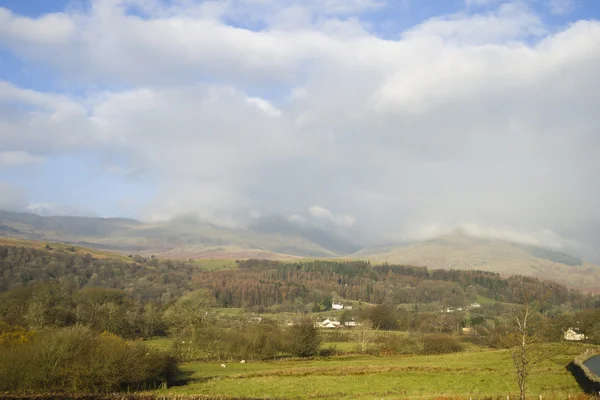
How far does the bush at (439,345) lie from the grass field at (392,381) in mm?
22360

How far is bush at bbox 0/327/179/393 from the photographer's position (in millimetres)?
39750

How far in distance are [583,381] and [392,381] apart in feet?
55.8

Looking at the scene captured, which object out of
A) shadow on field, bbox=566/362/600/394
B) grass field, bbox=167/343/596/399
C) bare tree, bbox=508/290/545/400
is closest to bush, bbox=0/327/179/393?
grass field, bbox=167/343/596/399

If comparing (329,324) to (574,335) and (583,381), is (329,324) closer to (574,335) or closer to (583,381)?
(574,335)

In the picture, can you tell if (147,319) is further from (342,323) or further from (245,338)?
(342,323)

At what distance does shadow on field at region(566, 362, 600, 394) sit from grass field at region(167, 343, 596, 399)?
67 cm

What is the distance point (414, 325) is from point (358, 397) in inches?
4566

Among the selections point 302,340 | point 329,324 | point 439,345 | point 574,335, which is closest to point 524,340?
point 302,340

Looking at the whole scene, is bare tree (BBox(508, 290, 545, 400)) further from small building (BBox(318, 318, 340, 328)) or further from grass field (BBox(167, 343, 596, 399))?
small building (BBox(318, 318, 340, 328))

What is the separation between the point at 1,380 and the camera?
3841 centimetres

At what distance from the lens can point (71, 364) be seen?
42.6m

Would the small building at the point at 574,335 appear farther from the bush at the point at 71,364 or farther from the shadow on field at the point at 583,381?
the bush at the point at 71,364

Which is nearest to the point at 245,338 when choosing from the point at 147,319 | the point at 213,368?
the point at 213,368

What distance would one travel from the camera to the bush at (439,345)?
8669cm
